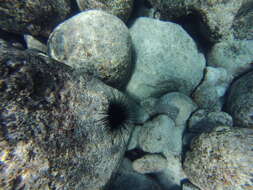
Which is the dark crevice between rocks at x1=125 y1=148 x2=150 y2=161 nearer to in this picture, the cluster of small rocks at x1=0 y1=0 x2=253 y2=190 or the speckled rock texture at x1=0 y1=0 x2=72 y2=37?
the cluster of small rocks at x1=0 y1=0 x2=253 y2=190

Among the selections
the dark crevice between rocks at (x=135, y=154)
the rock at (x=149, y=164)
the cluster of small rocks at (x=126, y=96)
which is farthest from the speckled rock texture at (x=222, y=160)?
the dark crevice between rocks at (x=135, y=154)

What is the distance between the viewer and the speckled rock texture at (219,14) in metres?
3.61

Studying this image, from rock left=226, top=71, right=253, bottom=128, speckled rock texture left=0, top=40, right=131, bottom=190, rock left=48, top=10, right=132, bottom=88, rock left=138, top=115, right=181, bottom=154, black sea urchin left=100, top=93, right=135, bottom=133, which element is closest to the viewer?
speckled rock texture left=0, top=40, right=131, bottom=190

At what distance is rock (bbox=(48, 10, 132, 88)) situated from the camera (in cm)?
291

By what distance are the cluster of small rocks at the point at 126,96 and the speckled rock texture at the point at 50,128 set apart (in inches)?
0.5

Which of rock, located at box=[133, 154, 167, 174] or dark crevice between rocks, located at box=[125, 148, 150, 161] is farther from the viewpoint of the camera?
dark crevice between rocks, located at box=[125, 148, 150, 161]

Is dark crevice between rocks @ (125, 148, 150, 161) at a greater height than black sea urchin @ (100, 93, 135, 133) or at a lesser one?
lesser

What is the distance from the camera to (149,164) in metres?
3.51

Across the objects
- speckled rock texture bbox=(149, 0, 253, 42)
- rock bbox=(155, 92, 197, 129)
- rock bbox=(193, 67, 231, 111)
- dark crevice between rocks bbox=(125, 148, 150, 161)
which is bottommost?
dark crevice between rocks bbox=(125, 148, 150, 161)

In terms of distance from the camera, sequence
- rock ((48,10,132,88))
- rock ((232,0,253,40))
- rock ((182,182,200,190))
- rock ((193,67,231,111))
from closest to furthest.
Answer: rock ((48,10,132,88)) < rock ((182,182,200,190)) < rock ((232,0,253,40)) < rock ((193,67,231,111))

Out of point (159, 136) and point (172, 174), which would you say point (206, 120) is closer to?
point (159, 136)

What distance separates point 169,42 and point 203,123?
216 cm

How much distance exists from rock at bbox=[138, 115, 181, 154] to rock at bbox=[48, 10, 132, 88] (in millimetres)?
1427

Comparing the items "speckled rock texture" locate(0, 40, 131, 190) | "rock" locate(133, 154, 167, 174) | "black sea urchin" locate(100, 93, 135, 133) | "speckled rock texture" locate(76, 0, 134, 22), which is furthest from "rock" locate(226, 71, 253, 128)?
"speckled rock texture" locate(76, 0, 134, 22)
